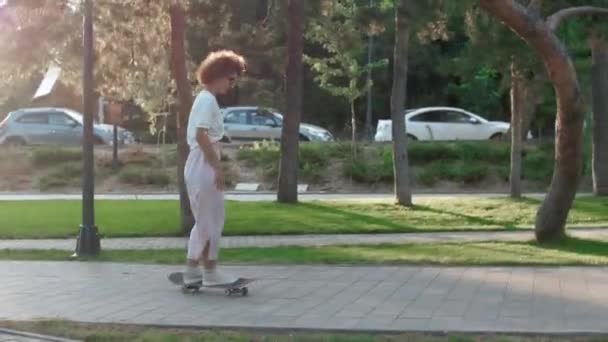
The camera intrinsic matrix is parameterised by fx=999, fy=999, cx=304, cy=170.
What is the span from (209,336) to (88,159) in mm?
6923

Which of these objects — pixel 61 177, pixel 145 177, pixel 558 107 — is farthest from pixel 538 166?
pixel 558 107

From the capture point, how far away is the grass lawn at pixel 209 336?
22.1ft

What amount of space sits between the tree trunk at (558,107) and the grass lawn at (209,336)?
18.4 feet

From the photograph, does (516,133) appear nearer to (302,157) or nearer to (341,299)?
(302,157)

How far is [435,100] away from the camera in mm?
51969

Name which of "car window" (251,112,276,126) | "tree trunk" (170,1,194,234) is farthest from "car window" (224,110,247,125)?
"tree trunk" (170,1,194,234)

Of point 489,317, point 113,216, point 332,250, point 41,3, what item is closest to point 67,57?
point 41,3

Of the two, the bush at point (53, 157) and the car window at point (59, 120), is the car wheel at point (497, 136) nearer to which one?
the bush at point (53, 157)

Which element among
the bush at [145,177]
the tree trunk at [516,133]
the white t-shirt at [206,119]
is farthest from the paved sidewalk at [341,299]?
the bush at [145,177]

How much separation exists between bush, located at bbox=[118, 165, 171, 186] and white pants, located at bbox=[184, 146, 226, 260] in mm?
20996

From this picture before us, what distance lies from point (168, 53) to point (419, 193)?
1185cm

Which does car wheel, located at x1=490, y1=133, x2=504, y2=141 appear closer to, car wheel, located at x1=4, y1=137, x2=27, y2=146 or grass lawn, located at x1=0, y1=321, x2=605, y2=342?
car wheel, located at x1=4, y1=137, x2=27, y2=146

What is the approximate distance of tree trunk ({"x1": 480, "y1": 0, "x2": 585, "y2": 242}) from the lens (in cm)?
1159

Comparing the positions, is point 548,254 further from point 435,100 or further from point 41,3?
point 435,100
